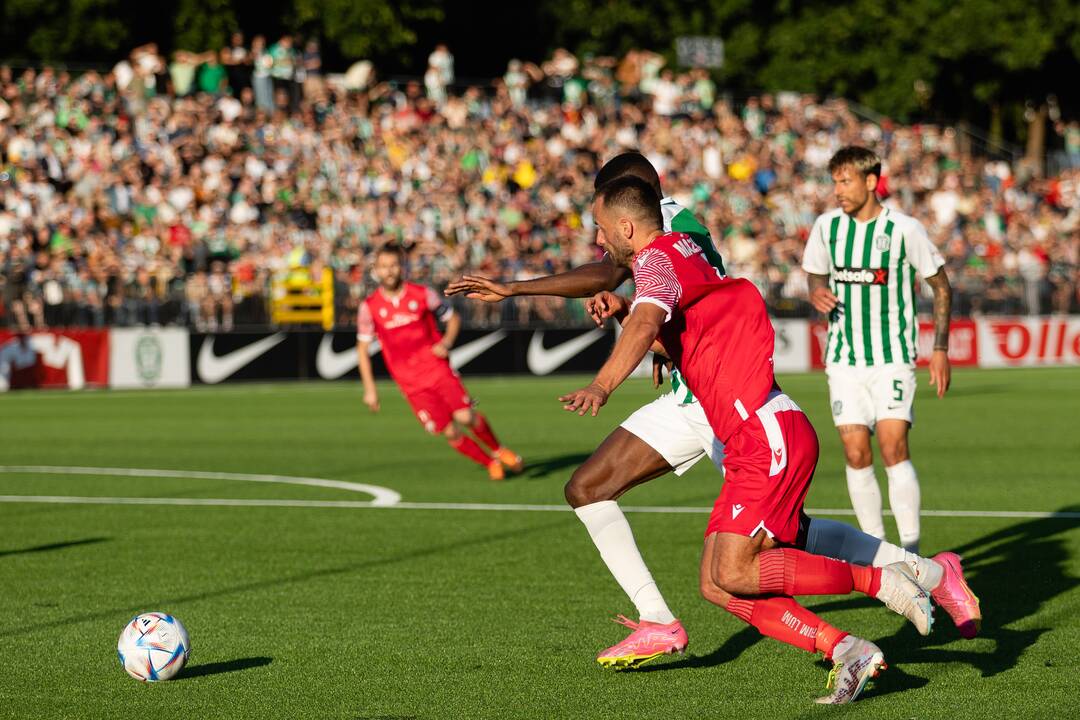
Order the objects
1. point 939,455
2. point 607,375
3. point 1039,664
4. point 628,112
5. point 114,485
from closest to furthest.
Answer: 1. point 607,375
2. point 1039,664
3. point 114,485
4. point 939,455
5. point 628,112

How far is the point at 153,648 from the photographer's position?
20.8 ft

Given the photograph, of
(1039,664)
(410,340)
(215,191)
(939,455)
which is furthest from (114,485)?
(215,191)

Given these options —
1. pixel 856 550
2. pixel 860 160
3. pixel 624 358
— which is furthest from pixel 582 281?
pixel 860 160

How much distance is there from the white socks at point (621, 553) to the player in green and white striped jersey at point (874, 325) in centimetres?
224

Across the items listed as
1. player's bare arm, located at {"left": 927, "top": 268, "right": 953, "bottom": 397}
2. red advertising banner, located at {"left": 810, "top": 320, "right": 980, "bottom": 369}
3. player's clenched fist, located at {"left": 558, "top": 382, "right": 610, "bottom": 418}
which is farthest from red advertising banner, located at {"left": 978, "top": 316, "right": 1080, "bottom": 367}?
player's clenched fist, located at {"left": 558, "top": 382, "right": 610, "bottom": 418}

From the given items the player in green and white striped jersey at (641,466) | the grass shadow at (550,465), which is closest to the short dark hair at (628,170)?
the player in green and white striped jersey at (641,466)

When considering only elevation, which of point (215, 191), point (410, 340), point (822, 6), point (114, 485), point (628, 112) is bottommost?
point (114, 485)

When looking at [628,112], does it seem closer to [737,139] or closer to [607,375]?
[737,139]

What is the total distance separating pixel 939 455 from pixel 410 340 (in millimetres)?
5450

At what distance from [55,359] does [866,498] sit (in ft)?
68.2

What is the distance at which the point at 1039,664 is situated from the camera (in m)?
6.48

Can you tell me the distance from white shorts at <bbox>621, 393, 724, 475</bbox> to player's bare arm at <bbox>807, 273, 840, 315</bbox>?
6.51 feet

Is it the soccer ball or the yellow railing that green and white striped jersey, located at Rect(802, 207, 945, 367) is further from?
the yellow railing

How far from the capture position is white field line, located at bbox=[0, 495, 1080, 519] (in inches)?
444
